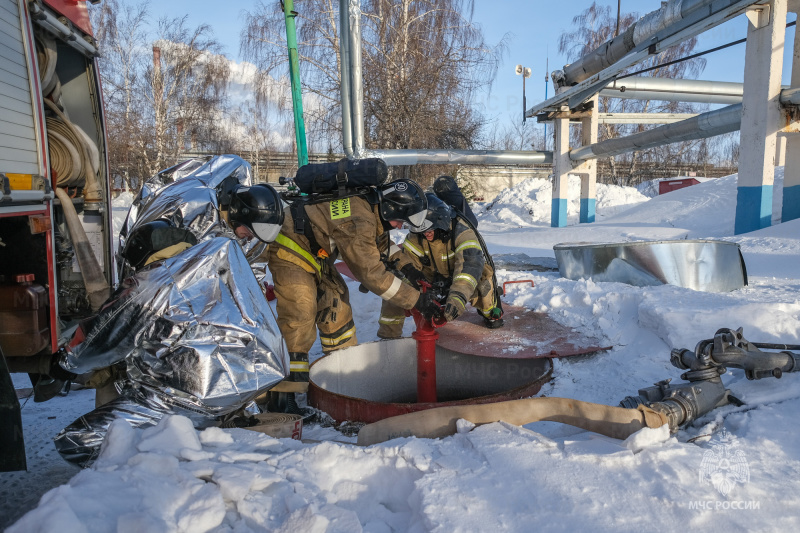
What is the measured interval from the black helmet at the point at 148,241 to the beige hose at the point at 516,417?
126 centimetres

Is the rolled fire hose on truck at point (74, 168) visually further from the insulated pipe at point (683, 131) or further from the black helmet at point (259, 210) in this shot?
the insulated pipe at point (683, 131)

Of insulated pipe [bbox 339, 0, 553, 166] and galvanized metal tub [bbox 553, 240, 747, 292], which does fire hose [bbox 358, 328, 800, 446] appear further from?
insulated pipe [bbox 339, 0, 553, 166]

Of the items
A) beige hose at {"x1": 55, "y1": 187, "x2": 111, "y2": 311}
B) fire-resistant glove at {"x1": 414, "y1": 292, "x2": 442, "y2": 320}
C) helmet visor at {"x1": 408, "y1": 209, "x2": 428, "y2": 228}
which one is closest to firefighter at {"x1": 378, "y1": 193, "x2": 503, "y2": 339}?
fire-resistant glove at {"x1": 414, "y1": 292, "x2": 442, "y2": 320}

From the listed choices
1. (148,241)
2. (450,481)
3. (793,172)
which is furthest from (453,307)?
(793,172)

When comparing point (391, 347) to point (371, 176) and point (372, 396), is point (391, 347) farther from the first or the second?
point (371, 176)

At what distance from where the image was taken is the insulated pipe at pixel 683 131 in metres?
7.91

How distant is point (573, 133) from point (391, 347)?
25.6 meters

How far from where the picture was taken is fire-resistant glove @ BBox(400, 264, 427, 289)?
3991 millimetres

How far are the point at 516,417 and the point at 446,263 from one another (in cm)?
205

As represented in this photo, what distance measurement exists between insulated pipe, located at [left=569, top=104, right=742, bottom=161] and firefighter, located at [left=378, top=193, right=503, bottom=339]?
601cm

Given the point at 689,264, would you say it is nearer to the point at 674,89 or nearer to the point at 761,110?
the point at 761,110

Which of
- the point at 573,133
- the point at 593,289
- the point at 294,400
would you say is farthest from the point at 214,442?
the point at 573,133

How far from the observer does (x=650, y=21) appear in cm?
812

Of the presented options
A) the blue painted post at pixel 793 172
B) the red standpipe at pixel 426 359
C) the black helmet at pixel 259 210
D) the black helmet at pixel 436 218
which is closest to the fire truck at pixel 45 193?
the black helmet at pixel 259 210
